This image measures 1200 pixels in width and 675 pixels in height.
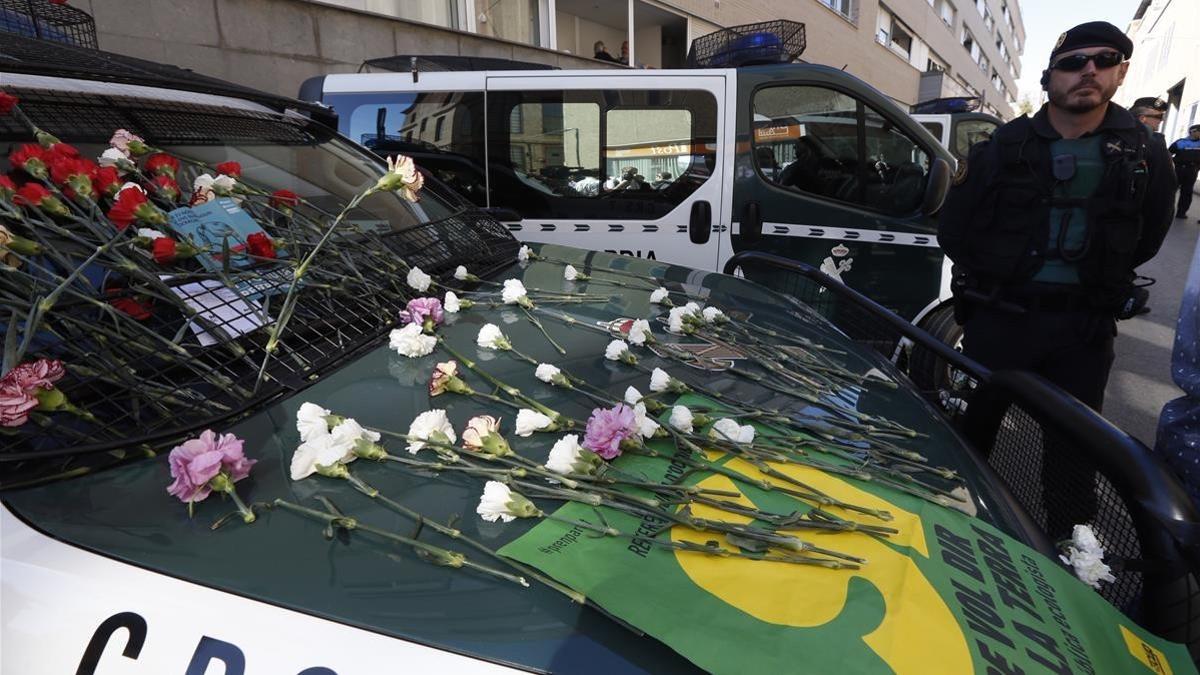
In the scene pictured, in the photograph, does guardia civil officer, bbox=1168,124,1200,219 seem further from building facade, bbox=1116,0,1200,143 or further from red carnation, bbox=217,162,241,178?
red carnation, bbox=217,162,241,178

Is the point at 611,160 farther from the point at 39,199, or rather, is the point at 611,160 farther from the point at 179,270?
the point at 39,199

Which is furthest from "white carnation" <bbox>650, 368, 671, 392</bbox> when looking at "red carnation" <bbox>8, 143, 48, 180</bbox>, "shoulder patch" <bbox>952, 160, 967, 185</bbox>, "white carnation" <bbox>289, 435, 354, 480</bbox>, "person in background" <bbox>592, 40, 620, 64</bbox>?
"person in background" <bbox>592, 40, 620, 64</bbox>

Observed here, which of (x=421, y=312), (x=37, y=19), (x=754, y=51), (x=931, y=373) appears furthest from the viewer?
(x=754, y=51)

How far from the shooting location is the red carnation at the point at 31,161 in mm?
1342

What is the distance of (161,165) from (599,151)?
8.86ft

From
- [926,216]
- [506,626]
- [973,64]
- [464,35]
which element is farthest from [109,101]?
[973,64]

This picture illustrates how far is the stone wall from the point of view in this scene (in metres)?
5.57

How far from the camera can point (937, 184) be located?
132 inches

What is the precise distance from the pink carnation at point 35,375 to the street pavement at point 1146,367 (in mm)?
3910

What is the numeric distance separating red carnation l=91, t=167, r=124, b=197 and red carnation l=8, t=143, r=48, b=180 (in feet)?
0.32

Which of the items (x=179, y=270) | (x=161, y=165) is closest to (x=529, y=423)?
(x=179, y=270)

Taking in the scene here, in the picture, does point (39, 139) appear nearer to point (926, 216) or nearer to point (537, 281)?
point (537, 281)

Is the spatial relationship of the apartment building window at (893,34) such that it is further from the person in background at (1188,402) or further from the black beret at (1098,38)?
the person in background at (1188,402)

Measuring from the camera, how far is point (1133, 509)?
125 centimetres
